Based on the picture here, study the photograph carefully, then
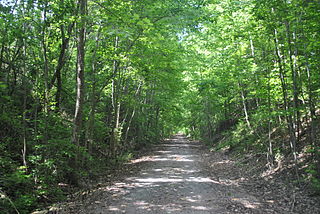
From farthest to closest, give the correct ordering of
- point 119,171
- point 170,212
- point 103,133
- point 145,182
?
point 103,133, point 119,171, point 145,182, point 170,212

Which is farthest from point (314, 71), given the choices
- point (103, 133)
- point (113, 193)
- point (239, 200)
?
point (103, 133)

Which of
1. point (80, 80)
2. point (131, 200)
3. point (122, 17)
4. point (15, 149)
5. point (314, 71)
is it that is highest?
point (122, 17)

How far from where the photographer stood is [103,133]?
42.0 ft

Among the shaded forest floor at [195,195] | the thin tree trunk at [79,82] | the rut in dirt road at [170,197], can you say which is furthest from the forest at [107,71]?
the rut in dirt road at [170,197]

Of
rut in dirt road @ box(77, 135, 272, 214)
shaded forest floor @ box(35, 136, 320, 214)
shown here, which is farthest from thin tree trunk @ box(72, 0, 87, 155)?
rut in dirt road @ box(77, 135, 272, 214)

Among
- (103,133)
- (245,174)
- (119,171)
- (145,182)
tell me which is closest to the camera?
(145,182)

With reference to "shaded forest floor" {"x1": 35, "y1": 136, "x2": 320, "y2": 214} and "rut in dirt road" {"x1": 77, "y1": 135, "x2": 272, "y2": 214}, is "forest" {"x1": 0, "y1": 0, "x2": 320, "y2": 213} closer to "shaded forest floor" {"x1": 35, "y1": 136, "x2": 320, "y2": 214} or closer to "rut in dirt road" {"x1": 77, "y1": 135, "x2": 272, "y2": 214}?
"shaded forest floor" {"x1": 35, "y1": 136, "x2": 320, "y2": 214}

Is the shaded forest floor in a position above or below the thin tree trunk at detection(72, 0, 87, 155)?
below

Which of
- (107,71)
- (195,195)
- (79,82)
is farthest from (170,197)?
(107,71)

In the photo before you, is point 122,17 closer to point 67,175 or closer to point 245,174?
point 67,175

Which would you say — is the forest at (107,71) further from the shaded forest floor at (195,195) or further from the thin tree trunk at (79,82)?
the shaded forest floor at (195,195)

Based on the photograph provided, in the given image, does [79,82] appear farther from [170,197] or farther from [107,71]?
[107,71]

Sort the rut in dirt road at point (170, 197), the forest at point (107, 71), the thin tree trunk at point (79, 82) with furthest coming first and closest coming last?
the thin tree trunk at point (79, 82) < the forest at point (107, 71) < the rut in dirt road at point (170, 197)

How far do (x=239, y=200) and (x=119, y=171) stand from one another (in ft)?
21.4
